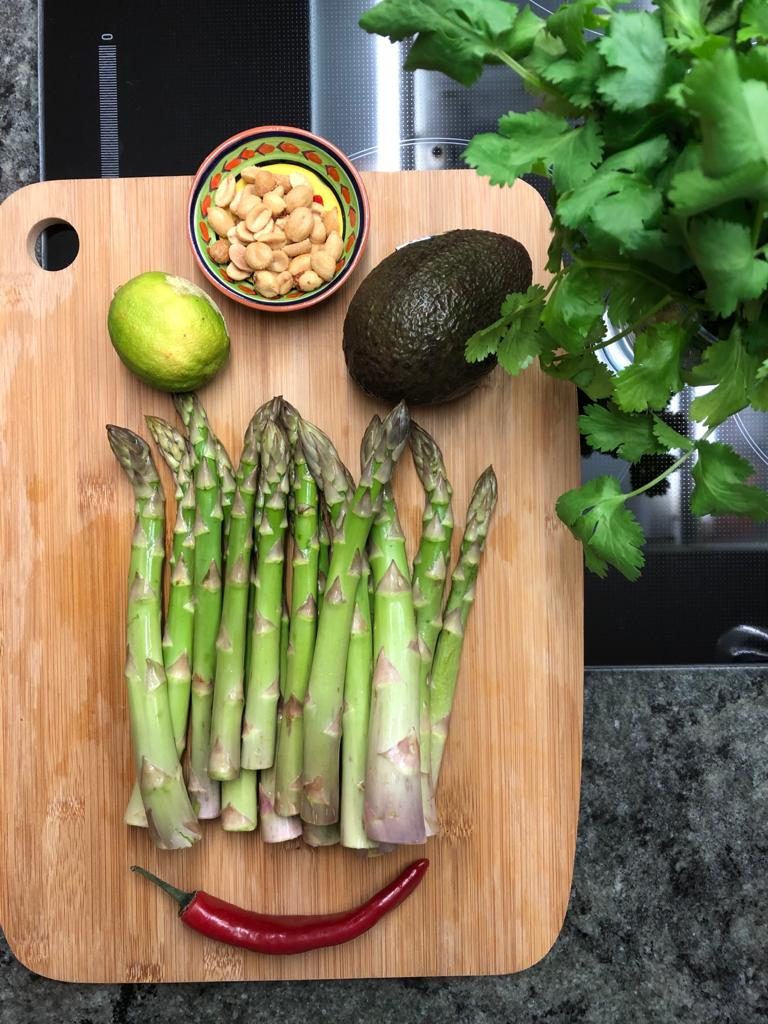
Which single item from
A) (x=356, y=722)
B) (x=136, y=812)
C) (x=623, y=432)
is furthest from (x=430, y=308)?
(x=136, y=812)

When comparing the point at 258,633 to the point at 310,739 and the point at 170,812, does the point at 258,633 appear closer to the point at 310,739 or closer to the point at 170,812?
the point at 310,739

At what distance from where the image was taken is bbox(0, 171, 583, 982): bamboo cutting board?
141 centimetres

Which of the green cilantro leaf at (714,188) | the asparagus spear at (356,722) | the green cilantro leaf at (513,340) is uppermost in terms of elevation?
the green cilantro leaf at (714,188)

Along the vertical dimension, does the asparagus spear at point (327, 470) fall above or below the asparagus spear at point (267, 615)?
above

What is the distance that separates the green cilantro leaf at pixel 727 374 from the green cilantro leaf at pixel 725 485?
0.33 feet

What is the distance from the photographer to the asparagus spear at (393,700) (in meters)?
1.31

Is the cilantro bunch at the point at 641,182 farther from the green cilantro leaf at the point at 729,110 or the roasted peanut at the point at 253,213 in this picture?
the roasted peanut at the point at 253,213

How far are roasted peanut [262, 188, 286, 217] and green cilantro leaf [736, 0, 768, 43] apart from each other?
705 millimetres

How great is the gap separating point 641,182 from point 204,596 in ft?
2.94

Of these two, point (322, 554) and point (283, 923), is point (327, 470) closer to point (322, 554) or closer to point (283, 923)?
point (322, 554)

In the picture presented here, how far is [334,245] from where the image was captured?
1.34m

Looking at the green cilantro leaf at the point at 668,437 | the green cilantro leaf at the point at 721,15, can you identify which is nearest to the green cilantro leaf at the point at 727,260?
the green cilantro leaf at the point at 721,15

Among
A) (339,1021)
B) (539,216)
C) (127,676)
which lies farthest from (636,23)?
(339,1021)

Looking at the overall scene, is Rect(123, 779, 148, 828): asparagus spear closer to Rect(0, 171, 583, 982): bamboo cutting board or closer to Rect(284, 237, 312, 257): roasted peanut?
Rect(0, 171, 583, 982): bamboo cutting board
